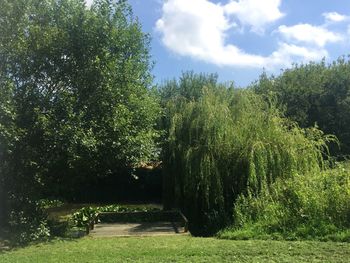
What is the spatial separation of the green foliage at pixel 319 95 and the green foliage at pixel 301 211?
504 inches

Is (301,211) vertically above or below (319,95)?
below

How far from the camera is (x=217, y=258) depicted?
25.8 feet

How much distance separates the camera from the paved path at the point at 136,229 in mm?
12711

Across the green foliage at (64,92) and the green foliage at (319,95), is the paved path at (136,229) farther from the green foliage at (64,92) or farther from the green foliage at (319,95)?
the green foliage at (319,95)

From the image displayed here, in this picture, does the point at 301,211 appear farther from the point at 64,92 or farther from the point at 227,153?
the point at 64,92

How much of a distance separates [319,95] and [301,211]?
17170mm

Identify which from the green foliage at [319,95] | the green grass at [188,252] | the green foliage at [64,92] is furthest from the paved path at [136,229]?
the green foliage at [319,95]

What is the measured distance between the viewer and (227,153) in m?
14.3

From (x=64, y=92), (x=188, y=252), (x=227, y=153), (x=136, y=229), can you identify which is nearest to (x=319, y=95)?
(x=227, y=153)

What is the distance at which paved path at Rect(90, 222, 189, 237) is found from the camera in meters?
12.7

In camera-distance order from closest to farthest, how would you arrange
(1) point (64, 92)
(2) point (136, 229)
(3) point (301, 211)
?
(3) point (301, 211)
(1) point (64, 92)
(2) point (136, 229)

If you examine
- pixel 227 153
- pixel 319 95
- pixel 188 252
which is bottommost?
pixel 188 252

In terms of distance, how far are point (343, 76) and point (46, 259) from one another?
75.4 feet

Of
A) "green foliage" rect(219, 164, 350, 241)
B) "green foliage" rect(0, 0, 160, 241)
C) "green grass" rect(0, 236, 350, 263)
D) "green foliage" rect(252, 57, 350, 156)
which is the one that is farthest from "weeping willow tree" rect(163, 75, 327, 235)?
"green foliage" rect(252, 57, 350, 156)
